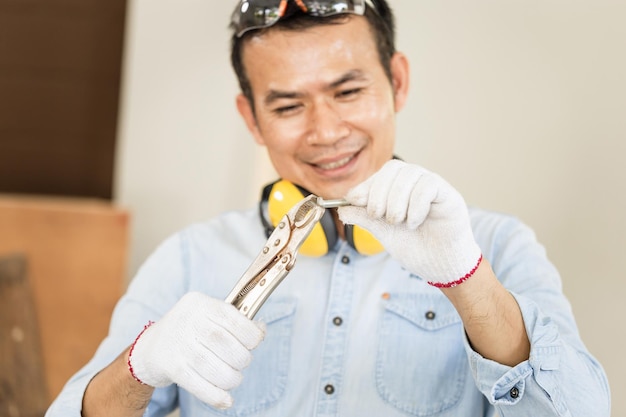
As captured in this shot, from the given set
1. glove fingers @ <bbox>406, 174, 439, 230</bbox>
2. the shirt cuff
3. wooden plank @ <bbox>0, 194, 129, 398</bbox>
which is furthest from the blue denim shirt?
wooden plank @ <bbox>0, 194, 129, 398</bbox>

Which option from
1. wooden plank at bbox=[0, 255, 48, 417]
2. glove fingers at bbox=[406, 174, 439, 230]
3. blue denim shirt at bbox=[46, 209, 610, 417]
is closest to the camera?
glove fingers at bbox=[406, 174, 439, 230]

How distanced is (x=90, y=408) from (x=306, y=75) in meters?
0.64

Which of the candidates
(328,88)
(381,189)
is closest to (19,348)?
(328,88)

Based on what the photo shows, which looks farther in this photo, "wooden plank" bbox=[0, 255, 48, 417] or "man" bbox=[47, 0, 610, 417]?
"wooden plank" bbox=[0, 255, 48, 417]

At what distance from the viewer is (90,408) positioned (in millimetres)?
1231

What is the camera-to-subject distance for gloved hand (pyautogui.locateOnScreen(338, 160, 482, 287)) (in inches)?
38.2

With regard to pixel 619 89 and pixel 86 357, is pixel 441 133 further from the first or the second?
pixel 86 357

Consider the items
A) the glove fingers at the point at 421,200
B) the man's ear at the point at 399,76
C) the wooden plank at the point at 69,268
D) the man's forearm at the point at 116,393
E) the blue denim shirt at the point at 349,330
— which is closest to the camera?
the glove fingers at the point at 421,200

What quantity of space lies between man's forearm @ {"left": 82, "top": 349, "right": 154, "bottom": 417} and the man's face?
0.46 meters

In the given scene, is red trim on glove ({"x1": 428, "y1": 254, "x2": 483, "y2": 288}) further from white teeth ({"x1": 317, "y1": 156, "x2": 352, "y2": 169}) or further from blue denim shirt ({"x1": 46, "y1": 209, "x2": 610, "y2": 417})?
white teeth ({"x1": 317, "y1": 156, "x2": 352, "y2": 169})

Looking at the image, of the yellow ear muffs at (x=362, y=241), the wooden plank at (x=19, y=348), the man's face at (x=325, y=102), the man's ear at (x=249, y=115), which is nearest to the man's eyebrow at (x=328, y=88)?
the man's face at (x=325, y=102)

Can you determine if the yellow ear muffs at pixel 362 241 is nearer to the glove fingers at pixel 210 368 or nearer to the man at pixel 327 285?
the man at pixel 327 285

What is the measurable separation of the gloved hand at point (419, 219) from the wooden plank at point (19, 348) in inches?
60.4

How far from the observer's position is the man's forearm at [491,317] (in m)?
1.04
